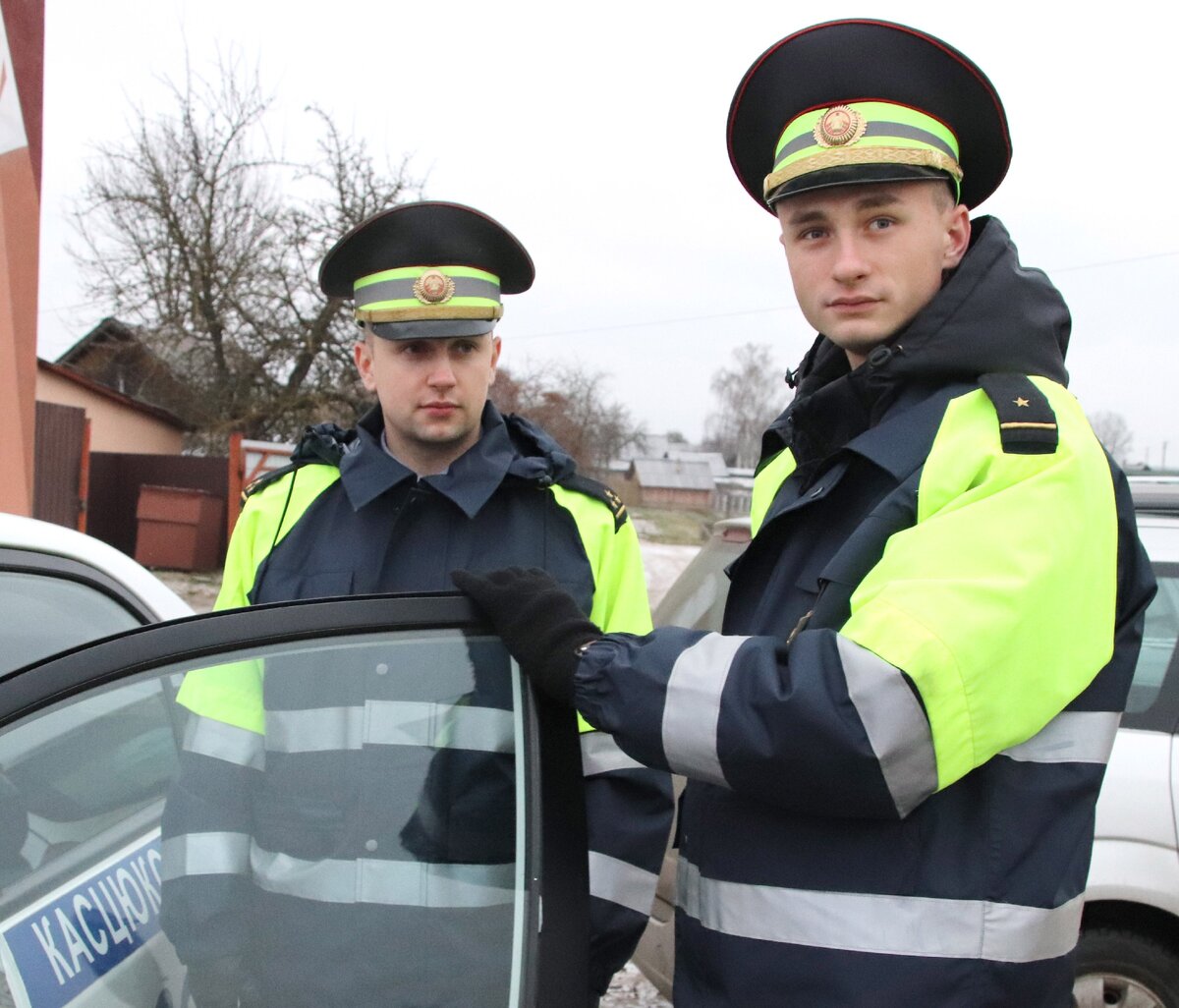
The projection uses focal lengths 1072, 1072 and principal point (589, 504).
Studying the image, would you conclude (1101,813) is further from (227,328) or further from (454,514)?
(227,328)

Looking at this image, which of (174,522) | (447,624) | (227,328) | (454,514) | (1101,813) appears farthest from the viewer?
(227,328)

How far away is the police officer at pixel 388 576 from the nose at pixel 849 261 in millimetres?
696

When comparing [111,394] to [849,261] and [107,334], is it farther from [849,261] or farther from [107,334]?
[849,261]

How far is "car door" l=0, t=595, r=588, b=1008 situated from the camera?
123 centimetres

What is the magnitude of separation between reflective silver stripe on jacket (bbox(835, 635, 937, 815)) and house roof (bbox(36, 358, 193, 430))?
15823 mm

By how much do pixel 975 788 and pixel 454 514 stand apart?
1.10 meters

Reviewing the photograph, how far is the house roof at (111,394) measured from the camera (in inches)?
621

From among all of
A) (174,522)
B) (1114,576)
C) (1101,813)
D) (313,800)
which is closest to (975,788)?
(1114,576)

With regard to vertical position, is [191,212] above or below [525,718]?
above

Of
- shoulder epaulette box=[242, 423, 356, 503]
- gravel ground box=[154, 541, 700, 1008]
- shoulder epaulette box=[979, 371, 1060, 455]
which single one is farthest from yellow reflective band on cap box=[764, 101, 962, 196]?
gravel ground box=[154, 541, 700, 1008]

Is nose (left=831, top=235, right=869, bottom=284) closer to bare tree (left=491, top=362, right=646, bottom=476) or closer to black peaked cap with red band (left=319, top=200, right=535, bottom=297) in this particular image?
black peaked cap with red band (left=319, top=200, right=535, bottom=297)

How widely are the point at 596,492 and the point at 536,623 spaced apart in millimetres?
725

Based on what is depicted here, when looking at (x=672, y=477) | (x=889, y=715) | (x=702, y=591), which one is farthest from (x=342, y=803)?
(x=672, y=477)

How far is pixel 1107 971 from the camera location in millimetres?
2652
